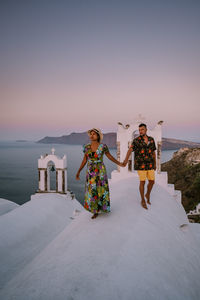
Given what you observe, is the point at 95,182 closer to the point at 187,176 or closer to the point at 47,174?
the point at 47,174

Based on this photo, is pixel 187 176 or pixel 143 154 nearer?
pixel 143 154

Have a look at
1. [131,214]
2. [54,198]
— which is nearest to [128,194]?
[131,214]

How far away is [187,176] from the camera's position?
5312 cm

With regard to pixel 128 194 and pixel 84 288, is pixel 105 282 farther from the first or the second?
pixel 128 194

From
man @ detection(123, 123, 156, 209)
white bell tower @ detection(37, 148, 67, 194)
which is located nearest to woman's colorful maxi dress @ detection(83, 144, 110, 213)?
man @ detection(123, 123, 156, 209)

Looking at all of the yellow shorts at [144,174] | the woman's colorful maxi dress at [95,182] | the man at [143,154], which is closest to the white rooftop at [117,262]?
the woman's colorful maxi dress at [95,182]

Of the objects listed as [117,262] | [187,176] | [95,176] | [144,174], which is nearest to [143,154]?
[144,174]

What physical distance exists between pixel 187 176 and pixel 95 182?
56226mm

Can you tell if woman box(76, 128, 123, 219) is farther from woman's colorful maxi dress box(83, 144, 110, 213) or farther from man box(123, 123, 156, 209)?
man box(123, 123, 156, 209)

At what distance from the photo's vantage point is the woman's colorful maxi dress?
3865 mm

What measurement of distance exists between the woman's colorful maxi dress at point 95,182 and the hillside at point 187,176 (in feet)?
106

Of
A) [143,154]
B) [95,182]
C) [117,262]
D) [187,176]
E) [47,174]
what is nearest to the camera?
[117,262]

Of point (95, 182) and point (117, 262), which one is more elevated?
point (95, 182)

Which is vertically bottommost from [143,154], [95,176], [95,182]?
[95,182]
